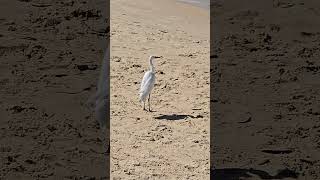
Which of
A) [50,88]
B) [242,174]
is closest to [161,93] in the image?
[50,88]

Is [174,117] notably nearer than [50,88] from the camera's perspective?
Yes

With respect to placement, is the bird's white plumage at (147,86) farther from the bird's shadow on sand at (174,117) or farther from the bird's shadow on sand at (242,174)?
the bird's shadow on sand at (242,174)

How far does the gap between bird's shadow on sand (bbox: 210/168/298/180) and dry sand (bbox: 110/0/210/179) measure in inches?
4.2

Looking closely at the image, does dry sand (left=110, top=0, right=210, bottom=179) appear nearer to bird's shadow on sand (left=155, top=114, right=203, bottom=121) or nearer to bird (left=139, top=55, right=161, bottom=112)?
bird's shadow on sand (left=155, top=114, right=203, bottom=121)

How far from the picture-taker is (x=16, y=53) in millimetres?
9523

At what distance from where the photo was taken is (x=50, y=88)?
8.41m

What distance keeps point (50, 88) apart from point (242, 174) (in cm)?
291

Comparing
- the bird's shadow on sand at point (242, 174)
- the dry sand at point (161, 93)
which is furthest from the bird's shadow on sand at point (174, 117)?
the bird's shadow on sand at point (242, 174)

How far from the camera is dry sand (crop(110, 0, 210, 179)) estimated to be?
665 centimetres

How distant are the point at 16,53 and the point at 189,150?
348cm

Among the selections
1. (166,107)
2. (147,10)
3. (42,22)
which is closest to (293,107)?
(166,107)

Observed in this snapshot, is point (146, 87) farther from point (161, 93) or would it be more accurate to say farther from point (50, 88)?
point (50, 88)

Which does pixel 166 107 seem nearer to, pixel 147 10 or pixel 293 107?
pixel 293 107

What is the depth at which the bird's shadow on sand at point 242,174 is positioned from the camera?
6.39 meters
